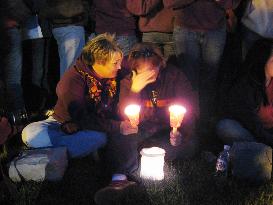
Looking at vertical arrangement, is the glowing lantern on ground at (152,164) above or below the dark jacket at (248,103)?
below

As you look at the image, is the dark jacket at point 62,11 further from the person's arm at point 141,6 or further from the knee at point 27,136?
the knee at point 27,136

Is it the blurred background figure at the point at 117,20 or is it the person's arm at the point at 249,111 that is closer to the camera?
the person's arm at the point at 249,111

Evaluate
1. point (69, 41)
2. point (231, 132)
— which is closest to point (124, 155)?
point (231, 132)

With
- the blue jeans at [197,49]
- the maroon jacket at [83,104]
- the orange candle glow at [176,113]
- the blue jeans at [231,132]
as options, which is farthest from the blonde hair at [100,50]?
the blue jeans at [231,132]

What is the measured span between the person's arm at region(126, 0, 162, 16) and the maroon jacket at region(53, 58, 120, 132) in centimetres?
102

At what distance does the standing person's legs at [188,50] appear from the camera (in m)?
6.10

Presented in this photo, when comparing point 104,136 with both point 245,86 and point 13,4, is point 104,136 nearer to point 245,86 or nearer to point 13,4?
point 245,86

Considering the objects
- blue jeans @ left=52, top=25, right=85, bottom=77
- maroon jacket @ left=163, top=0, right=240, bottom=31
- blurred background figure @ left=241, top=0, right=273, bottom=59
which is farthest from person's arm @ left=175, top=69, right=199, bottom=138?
blue jeans @ left=52, top=25, right=85, bottom=77

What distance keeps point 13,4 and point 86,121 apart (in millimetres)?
2088

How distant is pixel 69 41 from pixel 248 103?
2463 mm

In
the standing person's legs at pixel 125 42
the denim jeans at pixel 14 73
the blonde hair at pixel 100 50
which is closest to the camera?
the blonde hair at pixel 100 50

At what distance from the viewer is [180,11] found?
607cm

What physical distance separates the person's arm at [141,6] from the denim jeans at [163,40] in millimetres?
359

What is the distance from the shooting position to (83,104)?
5.50 metres
